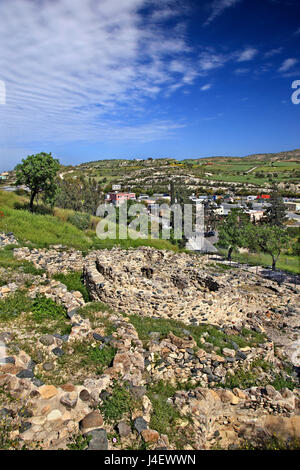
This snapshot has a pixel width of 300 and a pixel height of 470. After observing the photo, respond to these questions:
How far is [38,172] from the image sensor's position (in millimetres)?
16062

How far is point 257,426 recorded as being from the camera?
13.6 feet

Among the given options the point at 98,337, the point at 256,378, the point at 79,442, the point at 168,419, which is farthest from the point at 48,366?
the point at 256,378

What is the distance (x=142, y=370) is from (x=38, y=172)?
14585 millimetres

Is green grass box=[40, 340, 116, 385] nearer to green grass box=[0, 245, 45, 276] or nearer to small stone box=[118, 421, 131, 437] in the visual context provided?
small stone box=[118, 421, 131, 437]

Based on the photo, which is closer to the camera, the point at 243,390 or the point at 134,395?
the point at 134,395

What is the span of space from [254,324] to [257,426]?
470 centimetres

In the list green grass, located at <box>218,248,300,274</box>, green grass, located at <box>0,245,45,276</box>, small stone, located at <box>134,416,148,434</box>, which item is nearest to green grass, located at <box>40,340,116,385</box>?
small stone, located at <box>134,416,148,434</box>

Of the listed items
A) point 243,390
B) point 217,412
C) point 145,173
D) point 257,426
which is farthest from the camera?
point 145,173

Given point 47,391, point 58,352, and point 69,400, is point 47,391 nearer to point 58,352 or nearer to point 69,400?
point 69,400

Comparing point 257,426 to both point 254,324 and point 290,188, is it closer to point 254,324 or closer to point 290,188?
point 254,324

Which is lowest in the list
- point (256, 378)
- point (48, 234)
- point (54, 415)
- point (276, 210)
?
point (256, 378)

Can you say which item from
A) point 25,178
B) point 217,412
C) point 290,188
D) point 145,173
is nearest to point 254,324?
point 217,412

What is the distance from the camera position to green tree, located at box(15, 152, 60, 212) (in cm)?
1619

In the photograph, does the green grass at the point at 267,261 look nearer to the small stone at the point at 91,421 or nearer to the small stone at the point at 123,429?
the small stone at the point at 123,429
